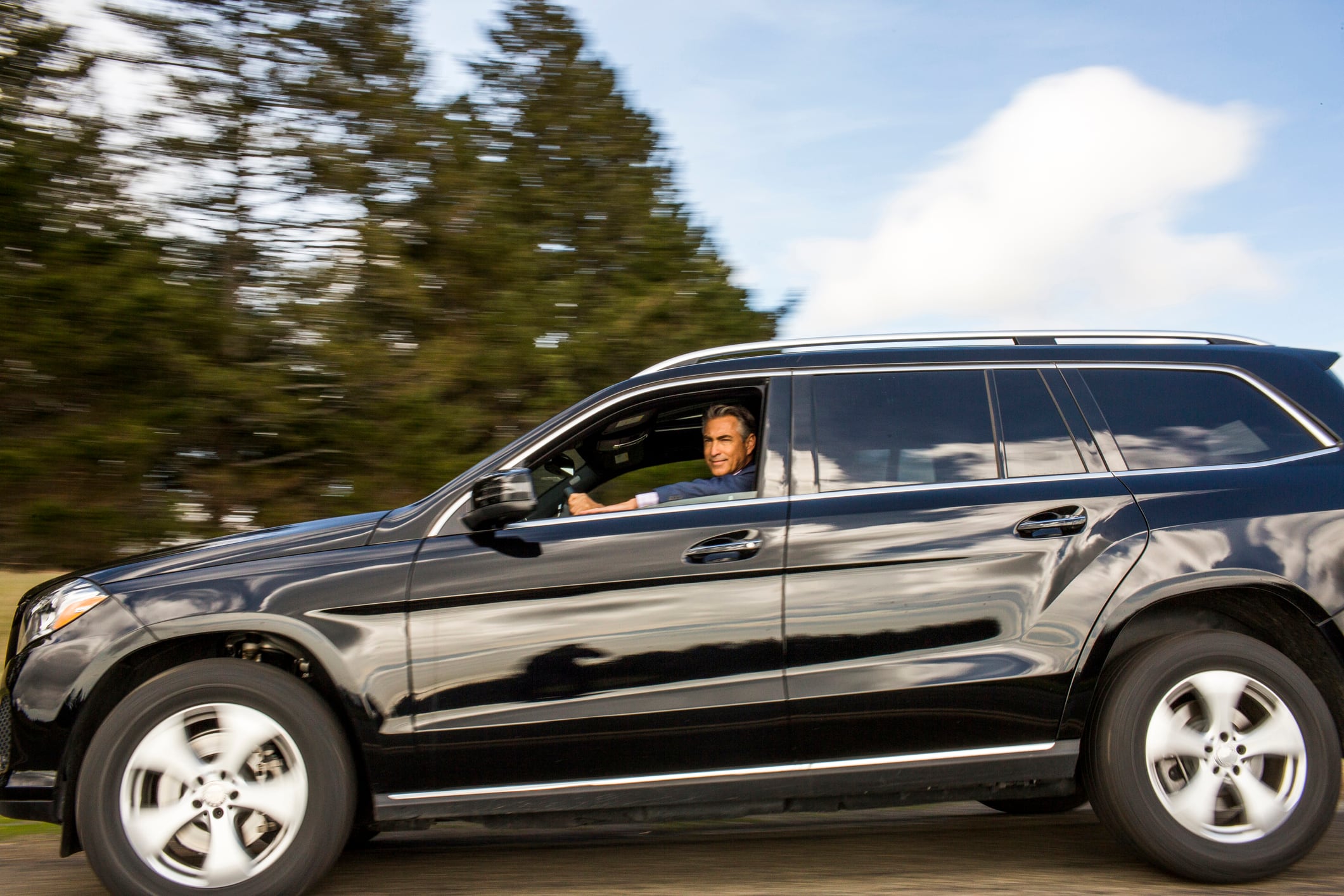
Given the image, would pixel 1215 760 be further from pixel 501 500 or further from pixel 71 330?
pixel 71 330

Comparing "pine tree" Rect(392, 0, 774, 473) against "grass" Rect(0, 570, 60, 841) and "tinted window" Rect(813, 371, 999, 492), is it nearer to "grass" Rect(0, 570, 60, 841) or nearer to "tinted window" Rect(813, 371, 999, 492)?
"grass" Rect(0, 570, 60, 841)

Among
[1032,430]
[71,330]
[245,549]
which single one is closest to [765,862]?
[1032,430]

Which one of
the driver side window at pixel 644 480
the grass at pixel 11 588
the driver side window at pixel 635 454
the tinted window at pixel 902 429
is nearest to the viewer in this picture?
the tinted window at pixel 902 429

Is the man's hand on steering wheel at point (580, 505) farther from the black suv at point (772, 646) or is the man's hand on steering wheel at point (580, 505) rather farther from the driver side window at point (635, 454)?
the black suv at point (772, 646)

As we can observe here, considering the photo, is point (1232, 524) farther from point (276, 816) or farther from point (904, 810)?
point (276, 816)

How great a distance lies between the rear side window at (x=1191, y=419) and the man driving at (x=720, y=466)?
1221 millimetres

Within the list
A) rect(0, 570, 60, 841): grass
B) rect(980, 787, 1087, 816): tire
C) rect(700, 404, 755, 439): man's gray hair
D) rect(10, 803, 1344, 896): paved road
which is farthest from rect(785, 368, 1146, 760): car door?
rect(0, 570, 60, 841): grass

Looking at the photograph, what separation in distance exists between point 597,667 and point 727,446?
107 cm

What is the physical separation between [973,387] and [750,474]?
0.83m

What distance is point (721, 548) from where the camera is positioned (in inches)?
149

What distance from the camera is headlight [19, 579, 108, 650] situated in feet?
12.3

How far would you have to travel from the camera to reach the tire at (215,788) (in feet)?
11.8

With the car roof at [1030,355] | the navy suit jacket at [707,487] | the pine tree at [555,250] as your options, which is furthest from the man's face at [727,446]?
the pine tree at [555,250]

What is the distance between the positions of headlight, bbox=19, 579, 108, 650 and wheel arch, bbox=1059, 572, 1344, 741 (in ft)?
10.4
